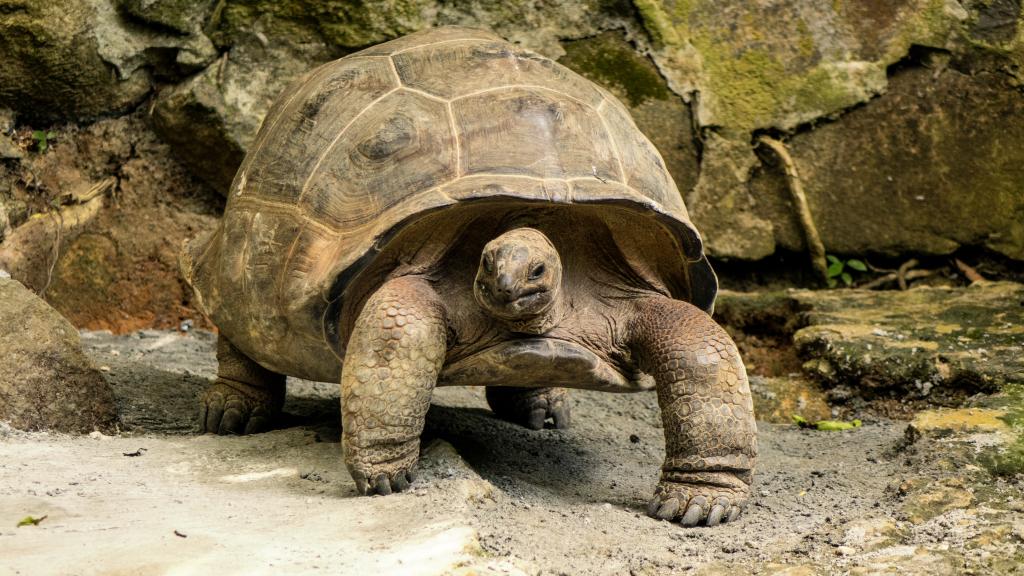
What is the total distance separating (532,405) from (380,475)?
59.4 inches

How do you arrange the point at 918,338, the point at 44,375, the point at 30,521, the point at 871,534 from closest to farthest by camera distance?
the point at 30,521, the point at 871,534, the point at 44,375, the point at 918,338

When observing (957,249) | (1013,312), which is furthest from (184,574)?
(957,249)

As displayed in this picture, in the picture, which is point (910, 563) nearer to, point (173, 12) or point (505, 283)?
point (505, 283)

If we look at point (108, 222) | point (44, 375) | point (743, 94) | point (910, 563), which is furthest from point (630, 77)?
point (910, 563)

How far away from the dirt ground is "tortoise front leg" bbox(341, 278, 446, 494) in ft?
0.40

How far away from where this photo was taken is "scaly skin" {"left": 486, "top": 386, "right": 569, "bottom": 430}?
14.6ft

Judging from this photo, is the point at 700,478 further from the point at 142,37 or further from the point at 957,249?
the point at 142,37

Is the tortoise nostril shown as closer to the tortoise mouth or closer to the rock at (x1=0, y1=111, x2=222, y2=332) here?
the tortoise mouth

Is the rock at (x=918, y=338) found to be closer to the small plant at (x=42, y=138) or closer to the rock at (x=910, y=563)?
the rock at (x=910, y=563)

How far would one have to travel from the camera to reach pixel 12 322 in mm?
3588

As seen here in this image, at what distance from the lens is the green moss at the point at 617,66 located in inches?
213

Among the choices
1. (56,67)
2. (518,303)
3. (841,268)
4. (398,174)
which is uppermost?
(56,67)

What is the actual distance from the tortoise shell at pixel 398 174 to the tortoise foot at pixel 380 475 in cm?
52

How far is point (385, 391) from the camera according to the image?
3.01 m
